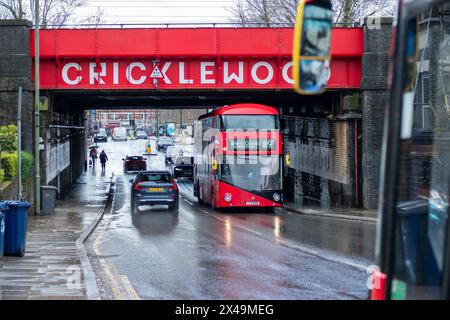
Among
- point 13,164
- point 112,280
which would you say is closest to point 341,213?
point 13,164

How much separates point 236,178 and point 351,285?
16.7m

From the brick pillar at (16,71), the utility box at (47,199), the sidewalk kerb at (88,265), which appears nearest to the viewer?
the sidewalk kerb at (88,265)

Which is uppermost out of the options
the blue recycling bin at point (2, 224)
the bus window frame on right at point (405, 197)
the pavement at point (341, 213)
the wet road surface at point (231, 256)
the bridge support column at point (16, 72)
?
the bridge support column at point (16, 72)

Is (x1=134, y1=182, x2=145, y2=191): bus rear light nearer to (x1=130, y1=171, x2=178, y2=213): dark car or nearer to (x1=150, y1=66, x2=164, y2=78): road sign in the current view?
(x1=130, y1=171, x2=178, y2=213): dark car

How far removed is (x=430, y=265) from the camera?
5.55 m

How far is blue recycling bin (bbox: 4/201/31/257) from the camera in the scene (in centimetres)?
1518

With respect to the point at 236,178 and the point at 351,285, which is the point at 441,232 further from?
the point at 236,178

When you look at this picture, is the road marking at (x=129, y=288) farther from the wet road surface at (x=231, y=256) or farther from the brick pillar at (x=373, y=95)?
the brick pillar at (x=373, y=95)

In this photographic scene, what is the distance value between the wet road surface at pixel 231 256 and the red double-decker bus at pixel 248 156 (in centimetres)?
97

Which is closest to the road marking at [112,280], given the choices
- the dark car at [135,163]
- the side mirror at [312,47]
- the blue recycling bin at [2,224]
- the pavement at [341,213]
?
the blue recycling bin at [2,224]

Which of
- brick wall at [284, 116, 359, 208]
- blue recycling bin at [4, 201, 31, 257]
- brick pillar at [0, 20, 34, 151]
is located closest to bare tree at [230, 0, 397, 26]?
brick wall at [284, 116, 359, 208]

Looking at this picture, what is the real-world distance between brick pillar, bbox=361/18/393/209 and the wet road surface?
361 centimetres

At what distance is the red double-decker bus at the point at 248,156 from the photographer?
1120 inches

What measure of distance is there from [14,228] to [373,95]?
1788cm
